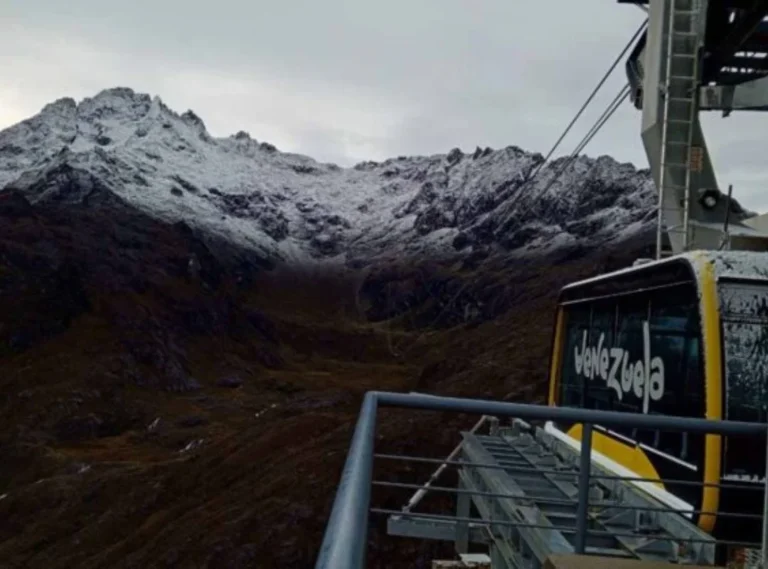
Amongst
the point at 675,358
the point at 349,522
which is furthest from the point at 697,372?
the point at 349,522

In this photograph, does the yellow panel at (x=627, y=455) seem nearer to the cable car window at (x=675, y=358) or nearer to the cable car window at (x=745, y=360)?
the cable car window at (x=675, y=358)

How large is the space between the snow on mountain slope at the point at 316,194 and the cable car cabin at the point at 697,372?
98.0 metres

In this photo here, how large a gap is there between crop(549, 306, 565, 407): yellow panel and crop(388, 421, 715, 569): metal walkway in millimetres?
1019

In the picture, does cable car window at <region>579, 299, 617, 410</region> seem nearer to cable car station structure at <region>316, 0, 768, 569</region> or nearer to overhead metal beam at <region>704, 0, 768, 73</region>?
cable car station structure at <region>316, 0, 768, 569</region>

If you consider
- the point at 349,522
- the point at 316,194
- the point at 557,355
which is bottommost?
the point at 349,522

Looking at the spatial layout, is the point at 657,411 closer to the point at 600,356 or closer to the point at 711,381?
the point at 711,381

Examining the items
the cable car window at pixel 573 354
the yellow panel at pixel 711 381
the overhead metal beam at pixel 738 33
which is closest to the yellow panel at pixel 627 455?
the yellow panel at pixel 711 381

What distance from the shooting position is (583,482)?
4219 millimetres

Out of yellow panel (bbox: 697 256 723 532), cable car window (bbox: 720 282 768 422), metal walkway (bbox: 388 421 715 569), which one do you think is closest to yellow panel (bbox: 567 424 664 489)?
metal walkway (bbox: 388 421 715 569)

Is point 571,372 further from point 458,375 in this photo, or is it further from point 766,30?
point 458,375

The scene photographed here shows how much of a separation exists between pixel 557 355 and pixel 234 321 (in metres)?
82.9

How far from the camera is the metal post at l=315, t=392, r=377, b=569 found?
1.47m

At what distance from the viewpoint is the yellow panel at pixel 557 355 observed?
10781mm

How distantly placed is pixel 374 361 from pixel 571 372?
3144 inches
